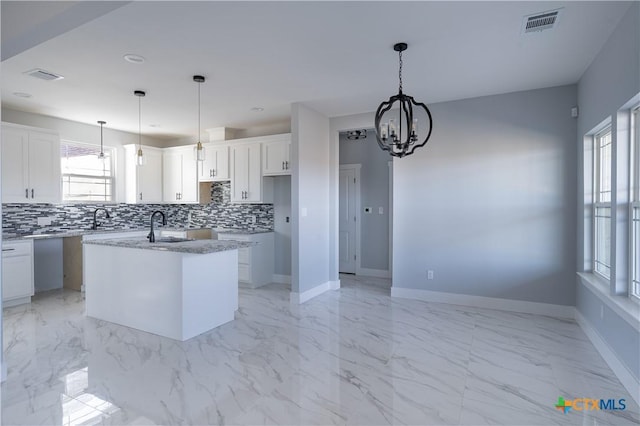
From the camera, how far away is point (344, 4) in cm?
246

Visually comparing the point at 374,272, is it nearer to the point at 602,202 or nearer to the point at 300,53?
the point at 602,202

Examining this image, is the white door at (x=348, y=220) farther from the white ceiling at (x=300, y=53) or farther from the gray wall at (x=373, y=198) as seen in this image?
the white ceiling at (x=300, y=53)

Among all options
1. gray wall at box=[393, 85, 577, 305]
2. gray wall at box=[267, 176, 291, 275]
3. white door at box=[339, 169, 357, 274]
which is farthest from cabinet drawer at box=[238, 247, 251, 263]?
gray wall at box=[393, 85, 577, 305]

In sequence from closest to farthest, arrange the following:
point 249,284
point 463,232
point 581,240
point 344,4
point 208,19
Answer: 1. point 344,4
2. point 208,19
3. point 581,240
4. point 463,232
5. point 249,284

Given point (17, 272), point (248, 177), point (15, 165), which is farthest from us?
point (248, 177)

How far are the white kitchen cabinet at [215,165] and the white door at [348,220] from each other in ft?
7.39

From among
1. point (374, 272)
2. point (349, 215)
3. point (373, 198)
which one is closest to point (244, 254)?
point (349, 215)

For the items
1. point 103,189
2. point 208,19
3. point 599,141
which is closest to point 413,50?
point 208,19

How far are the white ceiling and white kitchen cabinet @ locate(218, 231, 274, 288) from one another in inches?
79.0

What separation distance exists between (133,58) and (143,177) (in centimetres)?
356

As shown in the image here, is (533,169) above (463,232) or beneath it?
above

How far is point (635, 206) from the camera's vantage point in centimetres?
264

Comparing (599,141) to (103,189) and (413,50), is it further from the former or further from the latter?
(103,189)

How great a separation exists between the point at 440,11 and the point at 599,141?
2.36m
